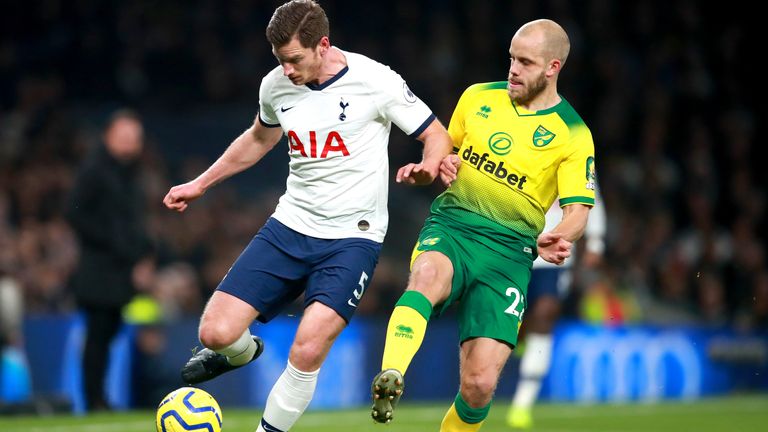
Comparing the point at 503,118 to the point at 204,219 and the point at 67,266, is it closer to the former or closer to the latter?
the point at 67,266

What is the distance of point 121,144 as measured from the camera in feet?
36.5

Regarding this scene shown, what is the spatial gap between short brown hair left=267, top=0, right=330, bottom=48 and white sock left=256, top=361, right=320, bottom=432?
161 cm

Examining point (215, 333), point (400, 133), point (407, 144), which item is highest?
point (215, 333)

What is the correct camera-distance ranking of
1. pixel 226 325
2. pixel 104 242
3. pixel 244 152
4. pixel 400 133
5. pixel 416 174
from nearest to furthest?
1. pixel 416 174
2. pixel 226 325
3. pixel 244 152
4. pixel 104 242
5. pixel 400 133

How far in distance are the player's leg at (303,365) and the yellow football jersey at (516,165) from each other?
3.02 ft

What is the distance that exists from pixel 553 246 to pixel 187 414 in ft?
6.74

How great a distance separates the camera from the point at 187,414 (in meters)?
7.06

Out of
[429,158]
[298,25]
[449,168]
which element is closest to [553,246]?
[449,168]

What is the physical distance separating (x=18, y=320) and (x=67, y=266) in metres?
1.67

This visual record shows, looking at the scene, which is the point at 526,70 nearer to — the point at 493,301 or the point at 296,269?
the point at 493,301

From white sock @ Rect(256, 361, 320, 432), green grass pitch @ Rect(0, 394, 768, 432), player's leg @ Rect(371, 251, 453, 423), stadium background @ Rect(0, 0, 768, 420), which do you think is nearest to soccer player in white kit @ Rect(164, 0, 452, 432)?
white sock @ Rect(256, 361, 320, 432)

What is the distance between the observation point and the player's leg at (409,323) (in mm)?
6129

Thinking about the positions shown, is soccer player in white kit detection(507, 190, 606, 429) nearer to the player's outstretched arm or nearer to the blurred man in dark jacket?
the blurred man in dark jacket

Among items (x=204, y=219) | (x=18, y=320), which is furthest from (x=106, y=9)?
(x=18, y=320)
